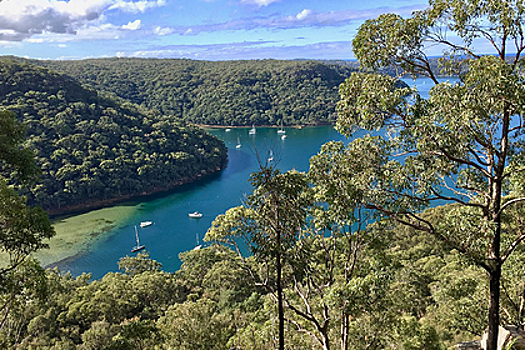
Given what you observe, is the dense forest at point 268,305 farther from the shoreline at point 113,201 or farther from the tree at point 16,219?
the shoreline at point 113,201

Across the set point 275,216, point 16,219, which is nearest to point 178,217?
point 16,219

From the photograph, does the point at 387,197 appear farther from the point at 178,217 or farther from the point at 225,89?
the point at 225,89

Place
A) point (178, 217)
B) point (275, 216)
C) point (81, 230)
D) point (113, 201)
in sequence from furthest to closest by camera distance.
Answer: point (113, 201), point (178, 217), point (81, 230), point (275, 216)

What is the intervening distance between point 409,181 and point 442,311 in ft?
17.0

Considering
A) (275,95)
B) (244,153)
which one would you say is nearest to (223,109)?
(275,95)

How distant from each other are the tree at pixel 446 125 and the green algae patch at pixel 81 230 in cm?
2640

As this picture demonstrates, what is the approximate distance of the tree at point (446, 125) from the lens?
11.9 ft

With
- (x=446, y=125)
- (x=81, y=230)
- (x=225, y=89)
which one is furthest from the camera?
(x=225, y=89)

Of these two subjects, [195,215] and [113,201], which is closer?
[195,215]

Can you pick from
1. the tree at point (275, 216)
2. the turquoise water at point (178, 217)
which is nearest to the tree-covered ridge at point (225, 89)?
the turquoise water at point (178, 217)

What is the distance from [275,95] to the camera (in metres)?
83.6

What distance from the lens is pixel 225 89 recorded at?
84750 mm

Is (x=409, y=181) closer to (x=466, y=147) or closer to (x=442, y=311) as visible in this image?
(x=466, y=147)

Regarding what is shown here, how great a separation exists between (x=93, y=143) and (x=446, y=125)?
44064 mm
